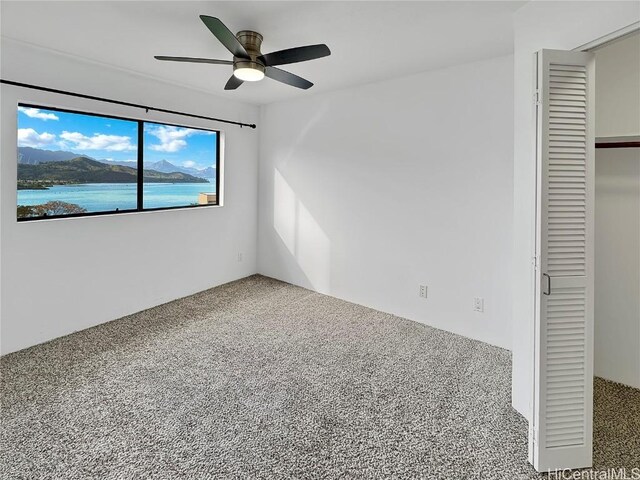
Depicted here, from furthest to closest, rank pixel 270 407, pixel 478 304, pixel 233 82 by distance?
pixel 478 304, pixel 233 82, pixel 270 407

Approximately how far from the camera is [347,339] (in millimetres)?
3230

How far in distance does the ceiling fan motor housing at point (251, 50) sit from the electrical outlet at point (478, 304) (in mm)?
2595

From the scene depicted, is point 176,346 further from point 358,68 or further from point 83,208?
point 358,68

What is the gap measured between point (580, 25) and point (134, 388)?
3.24 m

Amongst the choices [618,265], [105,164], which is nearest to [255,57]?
[105,164]

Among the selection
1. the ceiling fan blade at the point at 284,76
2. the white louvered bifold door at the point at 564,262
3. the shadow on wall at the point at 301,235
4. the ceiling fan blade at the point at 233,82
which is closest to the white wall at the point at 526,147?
the white louvered bifold door at the point at 564,262

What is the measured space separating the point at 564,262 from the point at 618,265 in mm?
1204

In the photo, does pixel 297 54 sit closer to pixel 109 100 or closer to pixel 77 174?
pixel 109 100

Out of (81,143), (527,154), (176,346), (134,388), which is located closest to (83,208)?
(81,143)

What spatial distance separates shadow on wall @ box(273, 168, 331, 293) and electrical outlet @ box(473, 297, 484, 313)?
1.75 metres

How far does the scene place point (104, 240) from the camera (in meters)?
3.53

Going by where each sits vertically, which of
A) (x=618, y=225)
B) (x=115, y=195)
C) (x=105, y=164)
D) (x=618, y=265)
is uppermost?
(x=105, y=164)

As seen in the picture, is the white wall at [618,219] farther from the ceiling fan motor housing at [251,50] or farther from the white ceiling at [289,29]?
the ceiling fan motor housing at [251,50]

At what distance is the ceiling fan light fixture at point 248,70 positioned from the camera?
2484mm
